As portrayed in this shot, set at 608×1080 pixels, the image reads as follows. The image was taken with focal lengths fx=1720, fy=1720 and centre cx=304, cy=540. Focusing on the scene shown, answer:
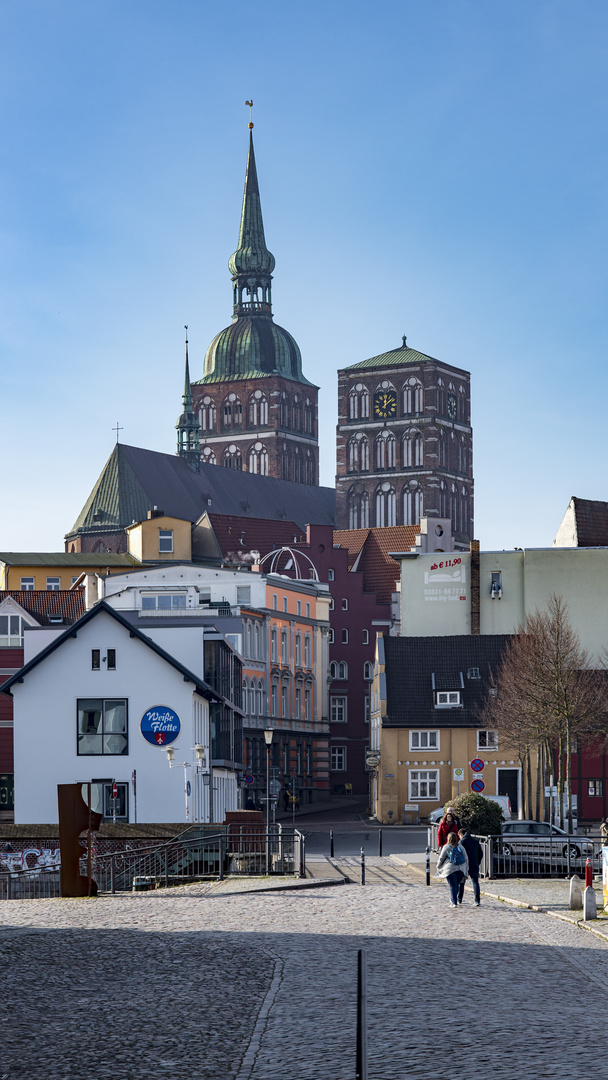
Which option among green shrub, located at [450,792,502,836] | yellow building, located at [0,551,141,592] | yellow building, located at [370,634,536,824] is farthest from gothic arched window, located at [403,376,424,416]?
green shrub, located at [450,792,502,836]

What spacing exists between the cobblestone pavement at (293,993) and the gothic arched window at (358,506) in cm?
14768

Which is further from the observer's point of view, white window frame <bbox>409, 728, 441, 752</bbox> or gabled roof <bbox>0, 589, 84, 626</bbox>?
Result: gabled roof <bbox>0, 589, 84, 626</bbox>

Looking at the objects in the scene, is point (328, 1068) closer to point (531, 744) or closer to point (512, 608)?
point (531, 744)

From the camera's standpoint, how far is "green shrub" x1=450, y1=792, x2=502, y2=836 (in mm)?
44812

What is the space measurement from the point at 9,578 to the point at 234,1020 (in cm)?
10726

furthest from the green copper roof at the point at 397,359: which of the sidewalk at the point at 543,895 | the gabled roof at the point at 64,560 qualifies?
the sidewalk at the point at 543,895

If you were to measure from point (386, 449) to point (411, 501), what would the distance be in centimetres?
613

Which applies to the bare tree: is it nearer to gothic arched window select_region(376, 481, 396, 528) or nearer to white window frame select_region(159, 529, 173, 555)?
white window frame select_region(159, 529, 173, 555)

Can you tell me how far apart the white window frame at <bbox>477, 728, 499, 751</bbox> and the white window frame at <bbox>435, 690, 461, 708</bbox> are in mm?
1711

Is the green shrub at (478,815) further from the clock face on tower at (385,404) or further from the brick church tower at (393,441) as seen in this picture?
the clock face on tower at (385,404)

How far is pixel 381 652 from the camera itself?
85.3 meters

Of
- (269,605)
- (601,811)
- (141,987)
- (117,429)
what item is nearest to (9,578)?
(269,605)

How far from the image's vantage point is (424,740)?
269ft

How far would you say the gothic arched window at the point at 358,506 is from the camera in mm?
179625
